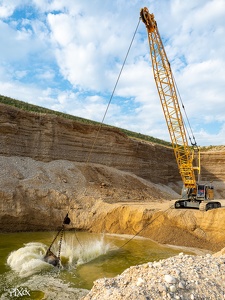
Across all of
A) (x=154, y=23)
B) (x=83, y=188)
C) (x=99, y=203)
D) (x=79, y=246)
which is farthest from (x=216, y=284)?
(x=154, y=23)

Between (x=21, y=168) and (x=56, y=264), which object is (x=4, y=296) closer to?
(x=56, y=264)

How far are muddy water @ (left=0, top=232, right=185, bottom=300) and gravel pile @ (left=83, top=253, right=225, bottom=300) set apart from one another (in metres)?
3.47

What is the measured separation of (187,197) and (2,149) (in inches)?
575

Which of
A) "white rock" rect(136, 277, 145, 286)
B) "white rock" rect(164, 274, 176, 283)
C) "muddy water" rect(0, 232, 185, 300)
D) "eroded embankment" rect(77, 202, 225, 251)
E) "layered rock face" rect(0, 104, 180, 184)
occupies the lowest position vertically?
"muddy water" rect(0, 232, 185, 300)

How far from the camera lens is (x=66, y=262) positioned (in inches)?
483

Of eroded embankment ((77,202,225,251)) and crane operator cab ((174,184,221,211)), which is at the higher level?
crane operator cab ((174,184,221,211))

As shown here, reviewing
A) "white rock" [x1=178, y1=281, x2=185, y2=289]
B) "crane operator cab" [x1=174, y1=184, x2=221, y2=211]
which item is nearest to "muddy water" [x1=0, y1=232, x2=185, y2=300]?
"white rock" [x1=178, y1=281, x2=185, y2=289]

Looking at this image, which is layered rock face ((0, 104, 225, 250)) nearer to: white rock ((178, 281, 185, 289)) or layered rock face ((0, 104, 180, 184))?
layered rock face ((0, 104, 180, 184))

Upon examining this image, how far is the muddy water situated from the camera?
9312mm

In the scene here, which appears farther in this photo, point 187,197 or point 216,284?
point 187,197

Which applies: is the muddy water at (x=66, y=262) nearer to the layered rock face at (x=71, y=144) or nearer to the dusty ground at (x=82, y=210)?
the dusty ground at (x=82, y=210)

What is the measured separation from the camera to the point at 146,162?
113 ft

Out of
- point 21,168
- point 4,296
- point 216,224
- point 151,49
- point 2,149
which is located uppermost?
point 151,49

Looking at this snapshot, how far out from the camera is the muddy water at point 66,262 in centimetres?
931
